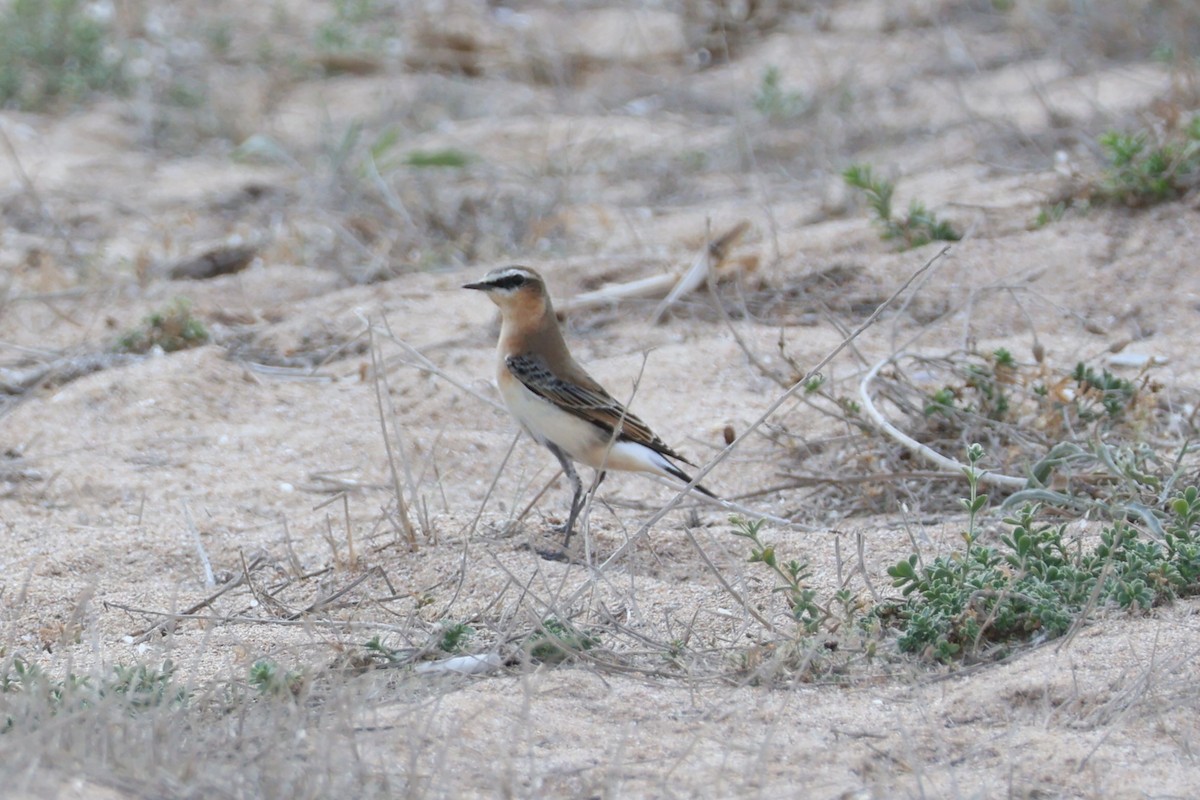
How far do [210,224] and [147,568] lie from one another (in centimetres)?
423

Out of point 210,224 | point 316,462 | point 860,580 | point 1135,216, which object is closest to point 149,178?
point 210,224

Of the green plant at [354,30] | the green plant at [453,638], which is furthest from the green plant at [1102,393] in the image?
the green plant at [354,30]

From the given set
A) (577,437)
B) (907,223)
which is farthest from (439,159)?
(577,437)

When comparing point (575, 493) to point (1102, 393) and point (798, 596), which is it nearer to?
point (798, 596)

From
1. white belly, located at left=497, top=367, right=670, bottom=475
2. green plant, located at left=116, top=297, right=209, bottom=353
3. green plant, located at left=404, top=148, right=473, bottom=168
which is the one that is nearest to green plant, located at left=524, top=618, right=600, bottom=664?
white belly, located at left=497, top=367, right=670, bottom=475

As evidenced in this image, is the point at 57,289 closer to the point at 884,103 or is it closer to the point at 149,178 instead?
the point at 149,178

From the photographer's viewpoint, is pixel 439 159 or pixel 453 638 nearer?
pixel 453 638

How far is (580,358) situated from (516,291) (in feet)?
4.04

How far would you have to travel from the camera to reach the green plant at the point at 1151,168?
6669 mm

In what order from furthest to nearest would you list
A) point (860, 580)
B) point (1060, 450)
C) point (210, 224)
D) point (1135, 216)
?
point (210, 224), point (1135, 216), point (1060, 450), point (860, 580)

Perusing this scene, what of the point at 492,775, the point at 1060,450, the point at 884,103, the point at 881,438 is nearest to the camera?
the point at 492,775

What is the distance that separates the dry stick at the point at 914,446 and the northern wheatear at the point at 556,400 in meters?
0.63

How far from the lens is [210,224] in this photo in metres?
8.50

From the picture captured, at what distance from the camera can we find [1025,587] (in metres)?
3.76
